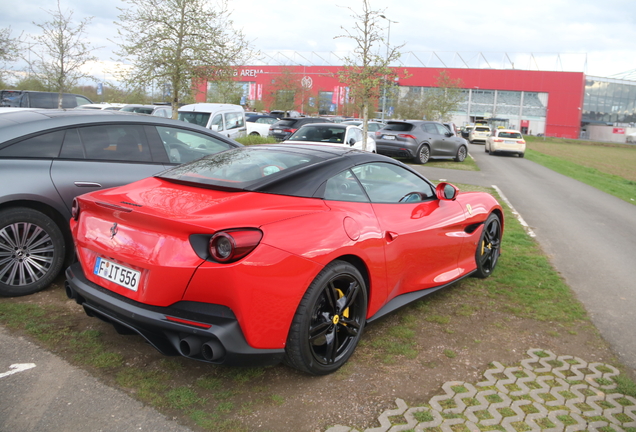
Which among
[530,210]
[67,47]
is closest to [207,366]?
[530,210]

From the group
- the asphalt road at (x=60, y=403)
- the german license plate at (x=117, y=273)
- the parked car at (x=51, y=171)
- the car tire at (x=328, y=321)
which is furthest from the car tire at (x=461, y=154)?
the asphalt road at (x=60, y=403)

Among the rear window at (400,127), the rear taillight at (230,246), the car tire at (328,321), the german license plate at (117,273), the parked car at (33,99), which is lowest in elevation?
the car tire at (328,321)

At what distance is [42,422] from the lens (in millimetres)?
2699

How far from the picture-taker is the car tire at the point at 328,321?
10.0ft

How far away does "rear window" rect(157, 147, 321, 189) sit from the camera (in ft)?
11.6

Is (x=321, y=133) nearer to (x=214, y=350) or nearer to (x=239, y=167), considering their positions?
(x=239, y=167)

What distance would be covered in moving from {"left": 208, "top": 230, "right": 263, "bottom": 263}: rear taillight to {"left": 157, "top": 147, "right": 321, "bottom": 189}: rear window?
0.60 metres

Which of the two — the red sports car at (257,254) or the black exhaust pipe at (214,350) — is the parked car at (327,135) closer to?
the red sports car at (257,254)

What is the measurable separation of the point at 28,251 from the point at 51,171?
28.4 inches

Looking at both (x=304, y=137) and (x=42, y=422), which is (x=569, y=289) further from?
(x=304, y=137)

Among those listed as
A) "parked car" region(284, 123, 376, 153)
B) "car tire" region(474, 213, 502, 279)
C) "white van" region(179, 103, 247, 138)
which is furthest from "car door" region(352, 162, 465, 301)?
"white van" region(179, 103, 247, 138)

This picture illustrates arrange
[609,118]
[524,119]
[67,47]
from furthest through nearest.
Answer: [609,118], [524,119], [67,47]

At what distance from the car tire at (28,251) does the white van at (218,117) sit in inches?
518

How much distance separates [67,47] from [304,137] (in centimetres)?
1381
